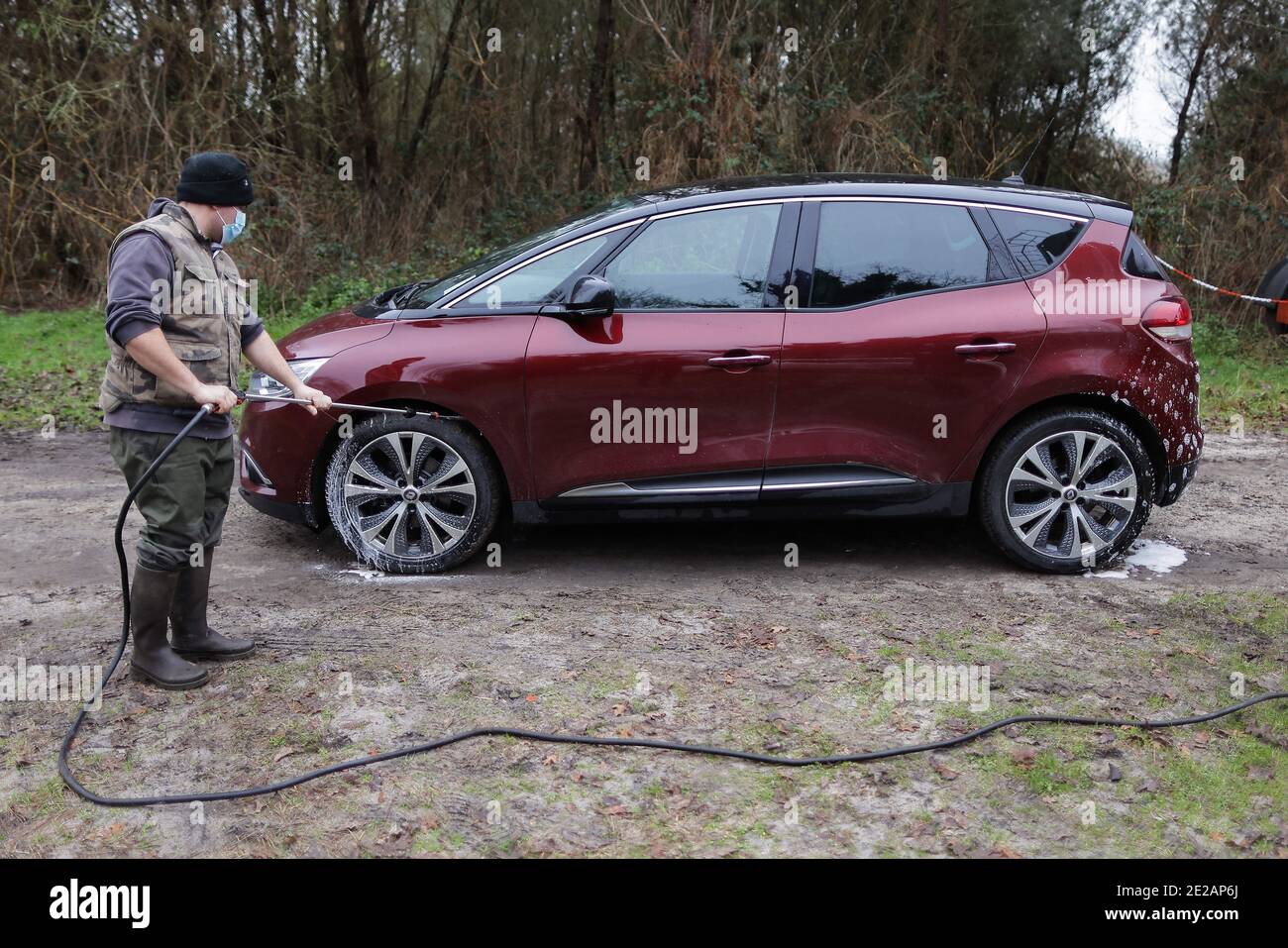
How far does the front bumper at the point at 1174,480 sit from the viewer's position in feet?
18.7

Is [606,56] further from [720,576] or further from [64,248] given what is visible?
[720,576]

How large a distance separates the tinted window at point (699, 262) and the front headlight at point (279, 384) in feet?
4.71

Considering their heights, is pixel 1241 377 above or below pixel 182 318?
below

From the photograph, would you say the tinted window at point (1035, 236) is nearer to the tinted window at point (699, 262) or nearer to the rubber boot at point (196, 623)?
the tinted window at point (699, 262)

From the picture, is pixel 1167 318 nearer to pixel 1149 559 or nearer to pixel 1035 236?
pixel 1035 236

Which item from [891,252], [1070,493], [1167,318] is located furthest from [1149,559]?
[891,252]

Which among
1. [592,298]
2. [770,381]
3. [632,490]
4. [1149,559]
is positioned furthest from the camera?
[1149,559]

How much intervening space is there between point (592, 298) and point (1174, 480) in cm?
296

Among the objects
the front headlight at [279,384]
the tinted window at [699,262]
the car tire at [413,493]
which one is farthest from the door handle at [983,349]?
the front headlight at [279,384]

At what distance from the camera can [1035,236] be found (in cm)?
564

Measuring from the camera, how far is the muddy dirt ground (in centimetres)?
351

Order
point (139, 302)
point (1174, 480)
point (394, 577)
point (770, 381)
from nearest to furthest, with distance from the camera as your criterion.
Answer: point (139, 302)
point (770, 381)
point (394, 577)
point (1174, 480)

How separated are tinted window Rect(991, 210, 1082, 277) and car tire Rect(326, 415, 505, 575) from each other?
2.67 m

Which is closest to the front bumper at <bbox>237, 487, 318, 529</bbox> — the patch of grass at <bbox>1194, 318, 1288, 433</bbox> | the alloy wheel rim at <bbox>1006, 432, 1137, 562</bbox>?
the alloy wheel rim at <bbox>1006, 432, 1137, 562</bbox>
